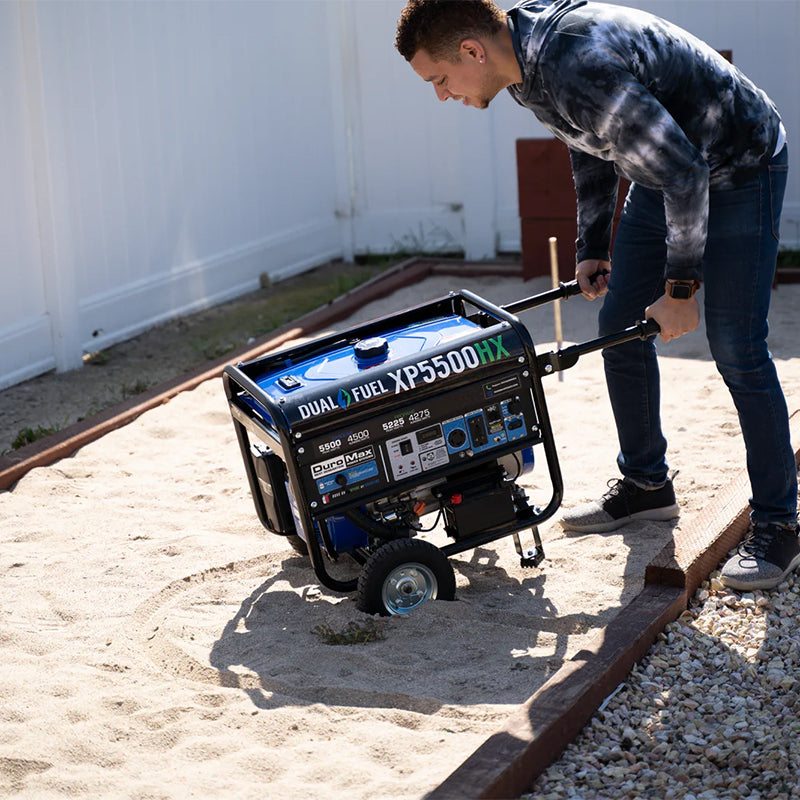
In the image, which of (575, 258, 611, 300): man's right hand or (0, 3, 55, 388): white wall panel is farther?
(0, 3, 55, 388): white wall panel

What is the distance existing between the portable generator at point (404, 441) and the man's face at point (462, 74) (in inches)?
24.7

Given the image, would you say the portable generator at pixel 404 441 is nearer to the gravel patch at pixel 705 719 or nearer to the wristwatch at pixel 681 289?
the wristwatch at pixel 681 289

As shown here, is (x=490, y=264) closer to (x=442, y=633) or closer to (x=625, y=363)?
(x=625, y=363)

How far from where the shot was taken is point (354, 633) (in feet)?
10.7

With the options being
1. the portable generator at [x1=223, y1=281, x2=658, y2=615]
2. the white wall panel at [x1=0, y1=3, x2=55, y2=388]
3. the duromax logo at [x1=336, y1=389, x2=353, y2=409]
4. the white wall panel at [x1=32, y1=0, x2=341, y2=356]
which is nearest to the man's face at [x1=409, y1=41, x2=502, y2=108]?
the portable generator at [x1=223, y1=281, x2=658, y2=615]

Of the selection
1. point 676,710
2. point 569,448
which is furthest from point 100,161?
point 676,710

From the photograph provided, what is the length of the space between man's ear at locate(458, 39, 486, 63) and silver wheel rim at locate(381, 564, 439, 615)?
4.51 ft

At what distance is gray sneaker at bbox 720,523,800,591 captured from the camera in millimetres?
3428

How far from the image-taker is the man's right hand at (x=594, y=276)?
3.72 meters

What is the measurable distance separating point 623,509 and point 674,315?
1.00 metres

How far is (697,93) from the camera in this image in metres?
3.11

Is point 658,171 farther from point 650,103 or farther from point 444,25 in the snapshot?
point 444,25

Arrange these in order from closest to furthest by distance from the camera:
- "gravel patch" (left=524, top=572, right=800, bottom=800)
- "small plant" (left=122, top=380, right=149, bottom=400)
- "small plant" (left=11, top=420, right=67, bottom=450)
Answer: "gravel patch" (left=524, top=572, right=800, bottom=800)
"small plant" (left=11, top=420, right=67, bottom=450)
"small plant" (left=122, top=380, right=149, bottom=400)

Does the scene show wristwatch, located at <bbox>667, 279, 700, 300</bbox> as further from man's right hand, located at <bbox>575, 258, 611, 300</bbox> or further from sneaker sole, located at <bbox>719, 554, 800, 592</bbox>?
sneaker sole, located at <bbox>719, 554, 800, 592</bbox>
